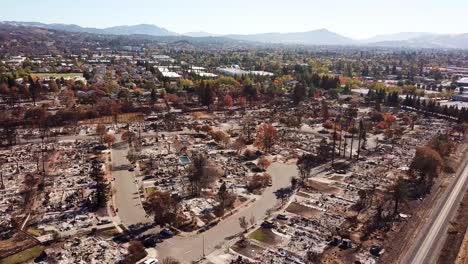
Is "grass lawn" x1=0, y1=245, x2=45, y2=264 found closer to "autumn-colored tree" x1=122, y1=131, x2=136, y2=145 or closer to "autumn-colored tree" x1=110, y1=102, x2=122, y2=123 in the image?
"autumn-colored tree" x1=122, y1=131, x2=136, y2=145

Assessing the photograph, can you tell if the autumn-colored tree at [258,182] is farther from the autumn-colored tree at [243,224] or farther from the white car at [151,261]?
the white car at [151,261]

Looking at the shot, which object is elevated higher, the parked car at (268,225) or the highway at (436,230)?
the parked car at (268,225)

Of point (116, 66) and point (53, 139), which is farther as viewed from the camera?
point (116, 66)

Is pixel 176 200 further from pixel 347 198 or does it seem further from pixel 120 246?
pixel 347 198

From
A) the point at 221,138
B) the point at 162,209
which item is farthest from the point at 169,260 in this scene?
the point at 221,138

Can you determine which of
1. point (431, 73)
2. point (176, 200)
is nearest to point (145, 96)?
point (176, 200)

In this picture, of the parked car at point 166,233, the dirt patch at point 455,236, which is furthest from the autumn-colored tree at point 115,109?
the dirt patch at point 455,236
